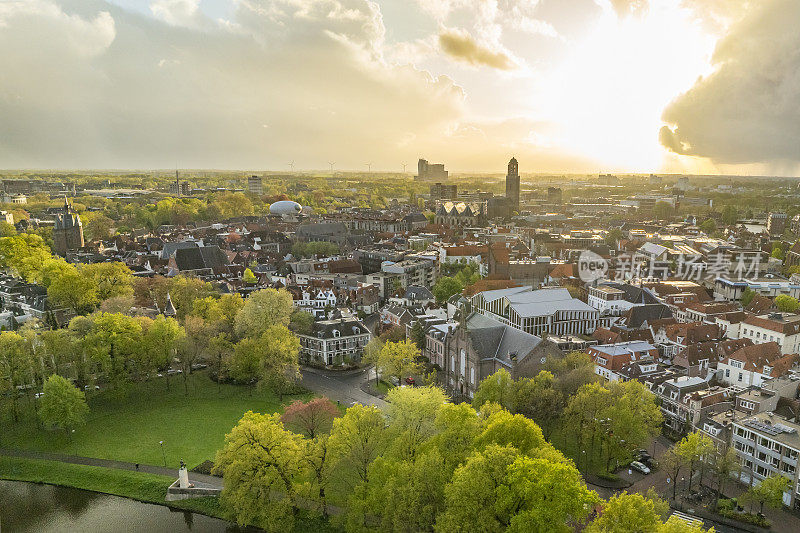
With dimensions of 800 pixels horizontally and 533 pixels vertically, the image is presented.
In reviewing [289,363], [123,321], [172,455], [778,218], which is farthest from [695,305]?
[778,218]

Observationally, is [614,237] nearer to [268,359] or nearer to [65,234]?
[268,359]

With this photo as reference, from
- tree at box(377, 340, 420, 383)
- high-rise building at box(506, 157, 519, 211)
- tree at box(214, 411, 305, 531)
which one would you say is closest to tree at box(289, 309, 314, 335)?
tree at box(377, 340, 420, 383)

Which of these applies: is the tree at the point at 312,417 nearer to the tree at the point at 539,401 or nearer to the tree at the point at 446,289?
the tree at the point at 539,401

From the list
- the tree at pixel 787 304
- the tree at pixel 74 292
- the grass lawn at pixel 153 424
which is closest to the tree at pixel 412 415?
the grass lawn at pixel 153 424

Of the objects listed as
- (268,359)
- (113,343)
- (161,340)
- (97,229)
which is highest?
(97,229)

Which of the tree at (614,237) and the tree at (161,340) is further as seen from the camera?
the tree at (614,237)

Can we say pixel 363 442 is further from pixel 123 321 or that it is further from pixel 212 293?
pixel 212 293

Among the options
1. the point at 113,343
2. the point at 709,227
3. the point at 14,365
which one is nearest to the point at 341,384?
the point at 113,343
